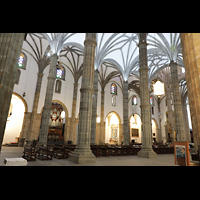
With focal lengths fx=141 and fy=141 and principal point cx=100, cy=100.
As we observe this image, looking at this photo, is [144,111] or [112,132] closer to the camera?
[144,111]

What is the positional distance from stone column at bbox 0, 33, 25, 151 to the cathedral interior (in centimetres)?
2

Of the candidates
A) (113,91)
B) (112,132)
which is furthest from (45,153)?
(112,132)

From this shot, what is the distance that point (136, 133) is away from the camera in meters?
30.3

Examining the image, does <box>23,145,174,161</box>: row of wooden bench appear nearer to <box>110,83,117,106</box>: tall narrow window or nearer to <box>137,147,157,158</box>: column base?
<box>137,147,157,158</box>: column base

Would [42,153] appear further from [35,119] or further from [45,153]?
[35,119]

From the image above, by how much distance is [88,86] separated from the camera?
7.90 meters

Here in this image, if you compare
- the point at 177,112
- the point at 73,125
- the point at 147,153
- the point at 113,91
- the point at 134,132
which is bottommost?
the point at 147,153

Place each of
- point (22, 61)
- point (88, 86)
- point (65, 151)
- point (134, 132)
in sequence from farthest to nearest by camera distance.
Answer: point (134, 132) → point (22, 61) → point (65, 151) → point (88, 86)

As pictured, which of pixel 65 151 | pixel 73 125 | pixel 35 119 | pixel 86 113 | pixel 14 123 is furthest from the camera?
pixel 73 125

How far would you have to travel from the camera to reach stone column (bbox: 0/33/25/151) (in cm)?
329

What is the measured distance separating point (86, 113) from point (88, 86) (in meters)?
1.53
